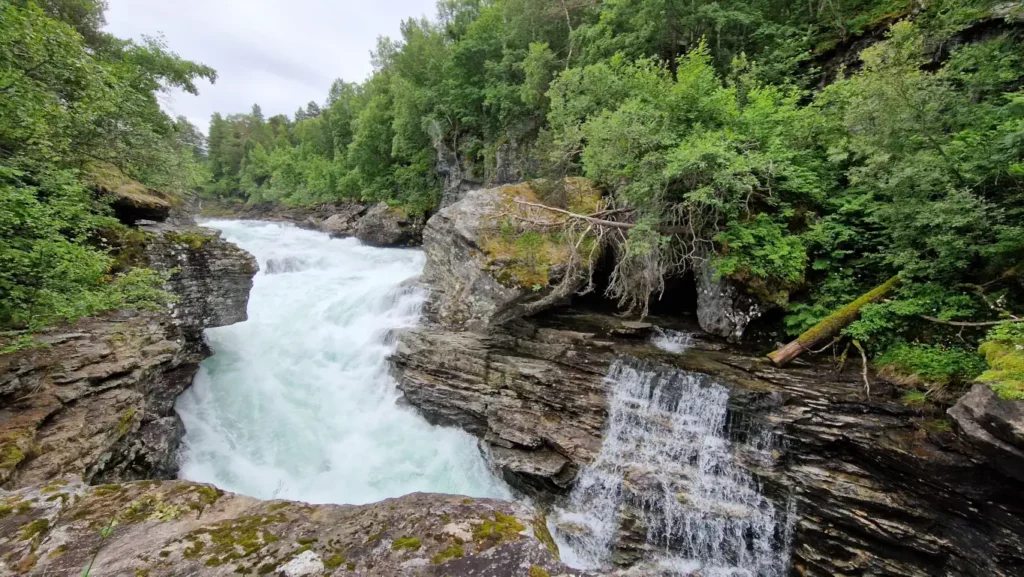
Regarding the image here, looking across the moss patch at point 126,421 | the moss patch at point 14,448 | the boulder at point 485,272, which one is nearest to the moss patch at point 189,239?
the moss patch at point 126,421

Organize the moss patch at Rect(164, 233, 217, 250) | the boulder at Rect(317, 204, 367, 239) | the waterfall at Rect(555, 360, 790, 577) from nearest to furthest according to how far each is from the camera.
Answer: the waterfall at Rect(555, 360, 790, 577), the moss patch at Rect(164, 233, 217, 250), the boulder at Rect(317, 204, 367, 239)

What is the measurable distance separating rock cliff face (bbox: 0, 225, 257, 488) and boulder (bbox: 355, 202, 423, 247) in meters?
14.6

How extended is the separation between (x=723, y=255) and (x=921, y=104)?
4.09m

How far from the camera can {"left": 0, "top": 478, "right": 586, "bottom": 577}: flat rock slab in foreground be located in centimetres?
213

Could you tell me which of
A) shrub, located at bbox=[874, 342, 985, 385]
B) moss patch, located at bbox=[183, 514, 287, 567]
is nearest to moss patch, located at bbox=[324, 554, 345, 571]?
Result: moss patch, located at bbox=[183, 514, 287, 567]

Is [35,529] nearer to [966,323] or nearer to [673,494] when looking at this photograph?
[673,494]

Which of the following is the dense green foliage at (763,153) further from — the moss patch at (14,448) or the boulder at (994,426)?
the moss patch at (14,448)

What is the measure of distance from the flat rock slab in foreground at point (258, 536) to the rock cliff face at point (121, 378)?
2790 mm

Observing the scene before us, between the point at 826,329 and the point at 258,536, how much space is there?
31.3 ft

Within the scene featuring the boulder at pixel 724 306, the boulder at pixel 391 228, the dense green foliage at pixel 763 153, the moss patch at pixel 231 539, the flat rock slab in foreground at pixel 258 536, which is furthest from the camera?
the boulder at pixel 391 228

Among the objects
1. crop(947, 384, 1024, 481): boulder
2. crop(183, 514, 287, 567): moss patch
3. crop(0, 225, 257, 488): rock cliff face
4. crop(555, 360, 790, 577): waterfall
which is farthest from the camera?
crop(555, 360, 790, 577): waterfall

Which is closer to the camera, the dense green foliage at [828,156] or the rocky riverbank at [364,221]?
the dense green foliage at [828,156]

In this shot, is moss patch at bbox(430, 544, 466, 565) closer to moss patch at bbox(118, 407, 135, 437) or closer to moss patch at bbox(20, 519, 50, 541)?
moss patch at bbox(20, 519, 50, 541)

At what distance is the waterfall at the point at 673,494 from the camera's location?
641 cm
